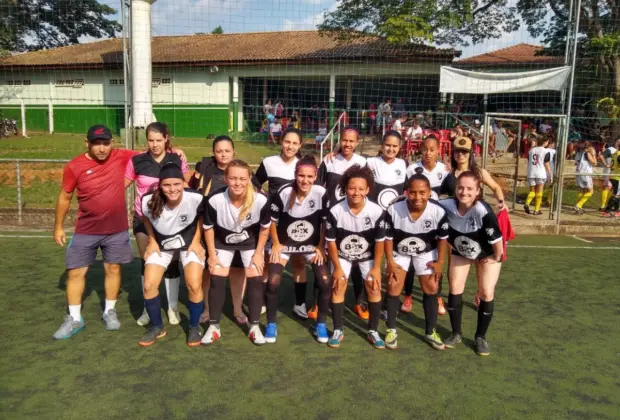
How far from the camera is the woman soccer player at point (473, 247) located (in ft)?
13.9

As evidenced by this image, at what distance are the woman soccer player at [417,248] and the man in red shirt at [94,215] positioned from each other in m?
2.41

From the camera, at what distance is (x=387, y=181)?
5355 millimetres

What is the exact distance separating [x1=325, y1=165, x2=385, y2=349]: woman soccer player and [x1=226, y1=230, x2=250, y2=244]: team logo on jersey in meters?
0.70

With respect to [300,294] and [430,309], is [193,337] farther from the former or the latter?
[430,309]

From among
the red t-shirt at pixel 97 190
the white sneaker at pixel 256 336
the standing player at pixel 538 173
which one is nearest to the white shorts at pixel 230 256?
the white sneaker at pixel 256 336

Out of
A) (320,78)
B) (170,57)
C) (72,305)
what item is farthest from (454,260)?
(170,57)

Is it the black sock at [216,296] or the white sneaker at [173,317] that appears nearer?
the black sock at [216,296]

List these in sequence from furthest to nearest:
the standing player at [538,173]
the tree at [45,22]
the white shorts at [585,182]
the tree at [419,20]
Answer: the tree at [419,20] → the tree at [45,22] → the white shorts at [585,182] → the standing player at [538,173]

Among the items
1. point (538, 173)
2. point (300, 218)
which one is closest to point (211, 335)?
point (300, 218)

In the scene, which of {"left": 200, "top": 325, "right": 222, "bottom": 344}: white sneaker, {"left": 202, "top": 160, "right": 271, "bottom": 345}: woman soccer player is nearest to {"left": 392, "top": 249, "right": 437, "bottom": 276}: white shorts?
{"left": 202, "top": 160, "right": 271, "bottom": 345}: woman soccer player

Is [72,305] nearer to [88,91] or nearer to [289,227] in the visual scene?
[289,227]

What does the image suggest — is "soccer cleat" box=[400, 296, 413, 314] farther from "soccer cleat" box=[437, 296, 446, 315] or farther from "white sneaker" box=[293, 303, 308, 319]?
"white sneaker" box=[293, 303, 308, 319]

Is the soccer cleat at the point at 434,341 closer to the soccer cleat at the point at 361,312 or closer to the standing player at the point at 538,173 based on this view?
the soccer cleat at the point at 361,312

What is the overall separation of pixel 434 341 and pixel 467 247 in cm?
86
